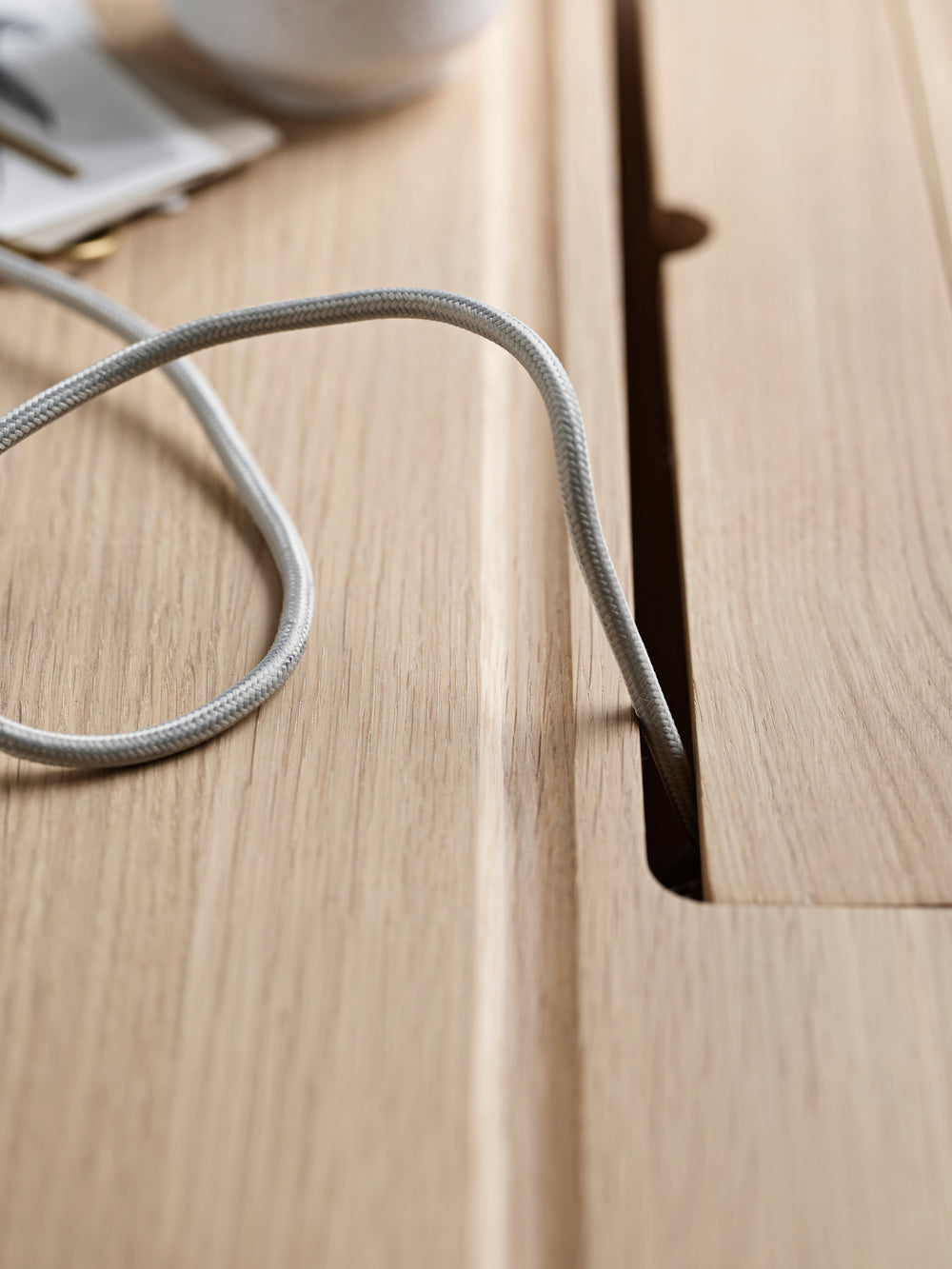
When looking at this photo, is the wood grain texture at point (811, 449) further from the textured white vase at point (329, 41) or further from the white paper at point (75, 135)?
the white paper at point (75, 135)

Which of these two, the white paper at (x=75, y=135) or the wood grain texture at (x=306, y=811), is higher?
the white paper at (x=75, y=135)

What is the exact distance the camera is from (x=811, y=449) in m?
0.34

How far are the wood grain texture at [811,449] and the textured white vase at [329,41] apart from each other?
10cm

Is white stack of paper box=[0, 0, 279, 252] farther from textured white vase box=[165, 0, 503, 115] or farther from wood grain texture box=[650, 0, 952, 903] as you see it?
wood grain texture box=[650, 0, 952, 903]

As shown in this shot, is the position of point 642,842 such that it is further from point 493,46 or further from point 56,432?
point 493,46

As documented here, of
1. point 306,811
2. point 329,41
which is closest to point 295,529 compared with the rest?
point 306,811

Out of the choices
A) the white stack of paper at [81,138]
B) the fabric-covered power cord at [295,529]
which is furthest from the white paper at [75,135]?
the fabric-covered power cord at [295,529]

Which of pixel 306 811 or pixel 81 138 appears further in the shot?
pixel 81 138

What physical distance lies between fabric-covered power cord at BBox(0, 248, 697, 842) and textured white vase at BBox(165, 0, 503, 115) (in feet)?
0.58

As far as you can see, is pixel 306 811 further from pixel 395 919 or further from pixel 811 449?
pixel 811 449

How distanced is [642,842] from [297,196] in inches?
11.7

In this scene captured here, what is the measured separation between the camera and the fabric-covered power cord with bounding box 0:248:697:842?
257mm

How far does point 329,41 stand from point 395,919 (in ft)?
1.09

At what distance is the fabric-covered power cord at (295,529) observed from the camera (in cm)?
26
